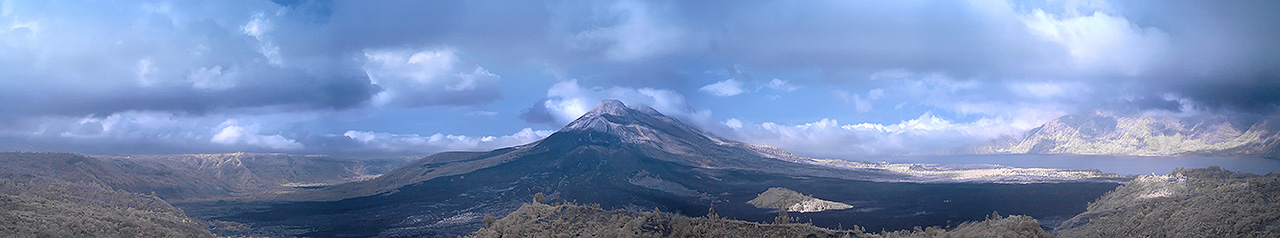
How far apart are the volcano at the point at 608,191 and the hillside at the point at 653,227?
5114 centimetres

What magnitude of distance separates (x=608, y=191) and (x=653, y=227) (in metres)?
102

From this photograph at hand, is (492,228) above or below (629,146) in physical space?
below

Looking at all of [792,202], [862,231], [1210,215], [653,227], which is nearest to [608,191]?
[792,202]

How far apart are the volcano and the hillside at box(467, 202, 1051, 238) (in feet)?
168

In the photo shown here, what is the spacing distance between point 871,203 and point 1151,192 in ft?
186

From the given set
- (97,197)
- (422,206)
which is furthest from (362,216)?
(97,197)

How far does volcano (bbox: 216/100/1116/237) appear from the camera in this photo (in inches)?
3452

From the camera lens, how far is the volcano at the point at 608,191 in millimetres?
87688

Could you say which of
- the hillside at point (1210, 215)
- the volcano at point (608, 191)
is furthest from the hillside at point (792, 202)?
the hillside at point (1210, 215)

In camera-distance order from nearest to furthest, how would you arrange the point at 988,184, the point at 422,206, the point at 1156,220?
the point at 1156,220, the point at 422,206, the point at 988,184

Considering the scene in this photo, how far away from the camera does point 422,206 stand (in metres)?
111

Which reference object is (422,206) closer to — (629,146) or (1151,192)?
(629,146)

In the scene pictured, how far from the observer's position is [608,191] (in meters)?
123

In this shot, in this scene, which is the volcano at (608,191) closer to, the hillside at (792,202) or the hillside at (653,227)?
the hillside at (792,202)
